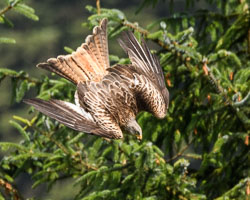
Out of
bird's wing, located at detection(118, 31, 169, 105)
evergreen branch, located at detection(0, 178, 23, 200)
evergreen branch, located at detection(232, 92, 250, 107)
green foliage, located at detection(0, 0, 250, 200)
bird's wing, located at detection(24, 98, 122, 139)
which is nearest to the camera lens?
bird's wing, located at detection(24, 98, 122, 139)

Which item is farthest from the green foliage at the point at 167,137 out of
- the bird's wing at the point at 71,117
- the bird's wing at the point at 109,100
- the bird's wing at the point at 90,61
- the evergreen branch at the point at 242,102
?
the bird's wing at the point at 71,117

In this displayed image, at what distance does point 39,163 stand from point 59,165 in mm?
320

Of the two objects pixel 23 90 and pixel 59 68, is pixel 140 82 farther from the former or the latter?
pixel 23 90

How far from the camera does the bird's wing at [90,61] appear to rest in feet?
14.4

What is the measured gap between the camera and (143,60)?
442 cm

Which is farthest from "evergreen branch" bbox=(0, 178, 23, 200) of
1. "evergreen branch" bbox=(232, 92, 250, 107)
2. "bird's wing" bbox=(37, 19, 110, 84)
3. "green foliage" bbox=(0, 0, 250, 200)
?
"evergreen branch" bbox=(232, 92, 250, 107)

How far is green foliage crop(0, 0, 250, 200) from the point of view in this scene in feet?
16.0

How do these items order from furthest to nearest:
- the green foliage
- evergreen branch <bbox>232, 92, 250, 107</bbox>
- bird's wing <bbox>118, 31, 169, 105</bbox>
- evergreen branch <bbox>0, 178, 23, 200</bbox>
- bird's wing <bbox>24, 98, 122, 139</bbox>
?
evergreen branch <bbox>0, 178, 23, 200</bbox> → the green foliage → evergreen branch <bbox>232, 92, 250, 107</bbox> → bird's wing <bbox>118, 31, 169, 105</bbox> → bird's wing <bbox>24, 98, 122, 139</bbox>

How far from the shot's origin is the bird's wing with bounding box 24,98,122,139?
12.8 ft

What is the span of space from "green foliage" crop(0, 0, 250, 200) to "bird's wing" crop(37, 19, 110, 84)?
15.0 inches

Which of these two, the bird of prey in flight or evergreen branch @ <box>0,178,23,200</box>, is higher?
the bird of prey in flight

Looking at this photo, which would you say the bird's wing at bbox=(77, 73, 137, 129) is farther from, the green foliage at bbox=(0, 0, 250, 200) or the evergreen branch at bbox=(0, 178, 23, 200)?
the evergreen branch at bbox=(0, 178, 23, 200)

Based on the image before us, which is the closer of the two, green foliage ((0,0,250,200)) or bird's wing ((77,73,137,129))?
bird's wing ((77,73,137,129))

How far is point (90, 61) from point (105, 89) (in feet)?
1.17
